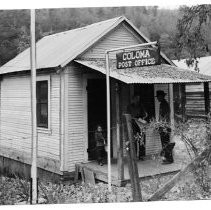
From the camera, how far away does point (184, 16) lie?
966 centimetres

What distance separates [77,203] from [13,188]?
1691 millimetres

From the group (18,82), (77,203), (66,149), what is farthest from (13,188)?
(18,82)

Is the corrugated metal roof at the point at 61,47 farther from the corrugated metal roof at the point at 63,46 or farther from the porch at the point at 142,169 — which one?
the porch at the point at 142,169

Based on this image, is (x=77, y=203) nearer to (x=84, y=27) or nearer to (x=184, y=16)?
(x=184, y=16)

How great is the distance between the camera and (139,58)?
805 cm

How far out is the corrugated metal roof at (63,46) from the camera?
433 inches

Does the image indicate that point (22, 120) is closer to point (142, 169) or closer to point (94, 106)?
point (94, 106)

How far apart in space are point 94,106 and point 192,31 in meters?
3.44

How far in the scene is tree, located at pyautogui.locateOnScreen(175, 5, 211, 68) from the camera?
9438 mm

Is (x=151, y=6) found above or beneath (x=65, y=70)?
above

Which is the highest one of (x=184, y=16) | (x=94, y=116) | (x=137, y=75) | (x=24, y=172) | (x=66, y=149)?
(x=184, y=16)

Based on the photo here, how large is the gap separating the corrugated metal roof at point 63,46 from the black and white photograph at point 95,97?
0.04m

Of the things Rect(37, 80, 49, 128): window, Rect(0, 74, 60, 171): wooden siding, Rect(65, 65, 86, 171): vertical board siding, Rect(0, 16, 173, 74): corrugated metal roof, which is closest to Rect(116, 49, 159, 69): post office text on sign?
Rect(0, 16, 173, 74): corrugated metal roof

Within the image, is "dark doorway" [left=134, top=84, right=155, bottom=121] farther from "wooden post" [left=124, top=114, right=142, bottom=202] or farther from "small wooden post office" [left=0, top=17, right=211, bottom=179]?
"wooden post" [left=124, top=114, right=142, bottom=202]
